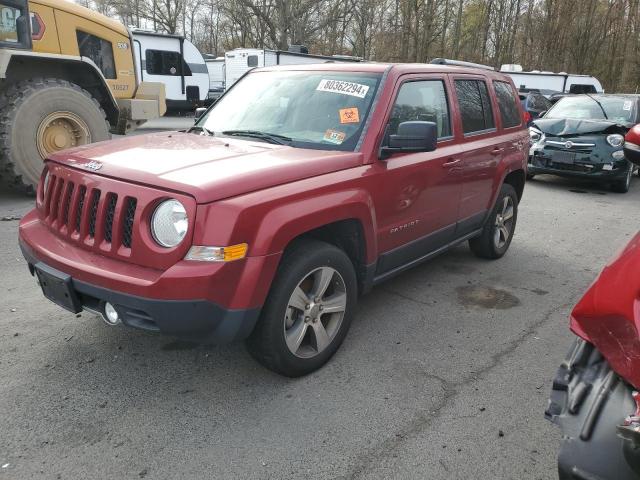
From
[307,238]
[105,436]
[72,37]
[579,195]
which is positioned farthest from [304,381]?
[579,195]

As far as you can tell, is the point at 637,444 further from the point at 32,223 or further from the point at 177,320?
the point at 32,223

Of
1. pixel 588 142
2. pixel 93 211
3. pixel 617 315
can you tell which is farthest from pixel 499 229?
pixel 588 142

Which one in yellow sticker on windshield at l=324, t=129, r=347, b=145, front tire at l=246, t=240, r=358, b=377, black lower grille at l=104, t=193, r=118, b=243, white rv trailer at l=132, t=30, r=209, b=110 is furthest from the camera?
white rv trailer at l=132, t=30, r=209, b=110

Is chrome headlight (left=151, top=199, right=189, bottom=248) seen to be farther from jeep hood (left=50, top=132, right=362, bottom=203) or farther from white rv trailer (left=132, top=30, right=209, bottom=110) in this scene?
white rv trailer (left=132, top=30, right=209, bottom=110)

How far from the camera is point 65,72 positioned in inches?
301

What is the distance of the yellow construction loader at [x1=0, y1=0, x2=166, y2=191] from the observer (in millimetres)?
6586

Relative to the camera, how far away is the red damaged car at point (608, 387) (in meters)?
1.64

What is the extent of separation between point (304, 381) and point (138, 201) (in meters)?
1.41

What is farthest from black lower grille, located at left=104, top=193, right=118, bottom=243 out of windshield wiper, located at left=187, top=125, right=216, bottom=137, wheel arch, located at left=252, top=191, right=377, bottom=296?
windshield wiper, located at left=187, top=125, right=216, bottom=137

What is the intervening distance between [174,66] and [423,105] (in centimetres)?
1797

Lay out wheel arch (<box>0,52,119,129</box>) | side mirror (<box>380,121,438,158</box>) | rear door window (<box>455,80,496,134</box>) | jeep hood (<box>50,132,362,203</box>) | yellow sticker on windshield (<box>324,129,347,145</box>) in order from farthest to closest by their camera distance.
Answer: wheel arch (<box>0,52,119,129</box>) → rear door window (<box>455,80,496,134</box>) → yellow sticker on windshield (<box>324,129,347,145</box>) → side mirror (<box>380,121,438,158</box>) → jeep hood (<box>50,132,362,203</box>)

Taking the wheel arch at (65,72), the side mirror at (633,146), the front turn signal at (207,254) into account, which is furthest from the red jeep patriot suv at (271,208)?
the wheel arch at (65,72)

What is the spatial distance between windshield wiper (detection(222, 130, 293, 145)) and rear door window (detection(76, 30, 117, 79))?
5569mm

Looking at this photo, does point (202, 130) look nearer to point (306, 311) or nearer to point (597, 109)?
point (306, 311)
